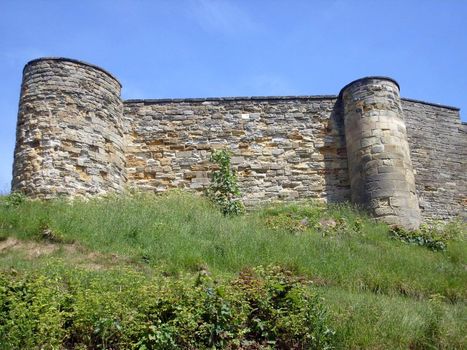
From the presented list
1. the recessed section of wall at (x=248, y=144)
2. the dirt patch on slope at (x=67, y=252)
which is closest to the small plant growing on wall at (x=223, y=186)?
the recessed section of wall at (x=248, y=144)

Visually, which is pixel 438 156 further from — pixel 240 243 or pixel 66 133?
pixel 66 133

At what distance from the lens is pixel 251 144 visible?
14547 millimetres

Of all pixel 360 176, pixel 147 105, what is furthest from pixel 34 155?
pixel 360 176

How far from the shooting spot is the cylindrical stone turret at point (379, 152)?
515 inches

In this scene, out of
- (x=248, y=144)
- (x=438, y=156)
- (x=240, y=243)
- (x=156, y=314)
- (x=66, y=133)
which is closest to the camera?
(x=156, y=314)

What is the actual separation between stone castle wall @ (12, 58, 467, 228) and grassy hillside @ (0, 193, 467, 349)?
731 mm

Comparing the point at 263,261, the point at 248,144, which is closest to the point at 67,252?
the point at 263,261

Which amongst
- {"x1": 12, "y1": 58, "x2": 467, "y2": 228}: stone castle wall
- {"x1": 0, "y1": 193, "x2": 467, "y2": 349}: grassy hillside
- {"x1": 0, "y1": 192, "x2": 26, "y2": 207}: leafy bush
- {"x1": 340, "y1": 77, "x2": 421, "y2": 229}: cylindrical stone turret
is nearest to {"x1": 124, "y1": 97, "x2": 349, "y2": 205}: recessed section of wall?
{"x1": 12, "y1": 58, "x2": 467, "y2": 228}: stone castle wall

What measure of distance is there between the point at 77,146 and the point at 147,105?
260 cm

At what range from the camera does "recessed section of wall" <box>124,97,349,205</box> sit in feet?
46.5

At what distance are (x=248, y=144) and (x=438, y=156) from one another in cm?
475

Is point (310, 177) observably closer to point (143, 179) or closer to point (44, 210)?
point (143, 179)

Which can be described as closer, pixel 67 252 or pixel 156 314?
pixel 156 314

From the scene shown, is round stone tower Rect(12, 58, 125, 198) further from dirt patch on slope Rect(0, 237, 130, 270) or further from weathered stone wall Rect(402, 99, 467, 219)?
weathered stone wall Rect(402, 99, 467, 219)
